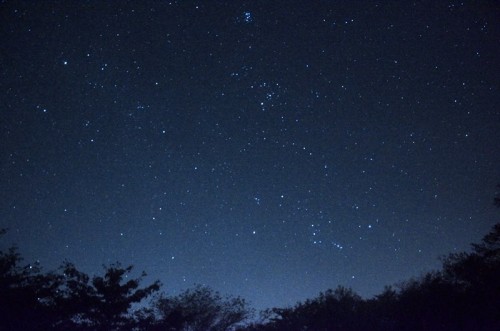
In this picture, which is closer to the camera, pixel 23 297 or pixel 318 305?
pixel 23 297

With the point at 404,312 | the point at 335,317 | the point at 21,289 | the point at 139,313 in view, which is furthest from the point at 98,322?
the point at 404,312

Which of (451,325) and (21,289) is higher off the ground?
(21,289)

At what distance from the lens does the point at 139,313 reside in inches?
1061

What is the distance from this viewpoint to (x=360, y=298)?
3344 cm

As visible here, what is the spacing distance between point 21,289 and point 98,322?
558 cm

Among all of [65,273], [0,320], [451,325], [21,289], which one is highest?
[65,273]

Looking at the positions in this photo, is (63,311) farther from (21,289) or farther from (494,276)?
(494,276)

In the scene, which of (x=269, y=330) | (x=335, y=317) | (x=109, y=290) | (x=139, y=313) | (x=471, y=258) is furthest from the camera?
(x=269, y=330)

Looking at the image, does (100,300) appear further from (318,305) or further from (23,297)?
(318,305)

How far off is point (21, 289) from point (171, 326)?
1148 centimetres

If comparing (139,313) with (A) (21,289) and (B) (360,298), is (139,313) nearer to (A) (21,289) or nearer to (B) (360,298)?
(A) (21,289)

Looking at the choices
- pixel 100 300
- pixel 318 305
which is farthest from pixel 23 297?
pixel 318 305

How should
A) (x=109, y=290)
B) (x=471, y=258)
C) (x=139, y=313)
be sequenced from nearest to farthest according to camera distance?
(x=471, y=258) < (x=109, y=290) < (x=139, y=313)

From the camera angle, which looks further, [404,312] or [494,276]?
[404,312]
